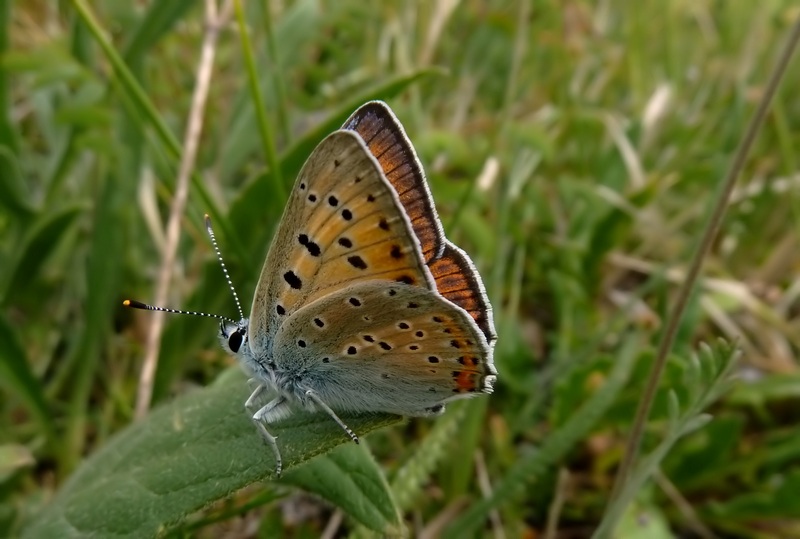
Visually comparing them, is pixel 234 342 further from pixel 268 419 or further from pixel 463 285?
pixel 463 285

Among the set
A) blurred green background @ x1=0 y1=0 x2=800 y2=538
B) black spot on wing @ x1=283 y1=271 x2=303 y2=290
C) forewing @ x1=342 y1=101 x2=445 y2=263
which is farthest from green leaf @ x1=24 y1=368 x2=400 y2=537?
forewing @ x1=342 y1=101 x2=445 y2=263

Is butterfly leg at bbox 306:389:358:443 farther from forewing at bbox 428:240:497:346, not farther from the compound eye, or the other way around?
forewing at bbox 428:240:497:346

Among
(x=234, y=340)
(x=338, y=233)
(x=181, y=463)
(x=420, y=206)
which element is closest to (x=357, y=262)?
(x=338, y=233)

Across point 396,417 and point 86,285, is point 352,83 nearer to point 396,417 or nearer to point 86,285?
point 86,285

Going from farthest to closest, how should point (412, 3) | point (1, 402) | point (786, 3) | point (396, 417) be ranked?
point (786, 3), point (412, 3), point (1, 402), point (396, 417)

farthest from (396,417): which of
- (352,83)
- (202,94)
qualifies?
(352,83)

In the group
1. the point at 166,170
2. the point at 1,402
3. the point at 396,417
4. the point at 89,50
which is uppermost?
the point at 89,50

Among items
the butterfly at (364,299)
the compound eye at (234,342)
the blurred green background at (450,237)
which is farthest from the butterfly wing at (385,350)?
the blurred green background at (450,237)

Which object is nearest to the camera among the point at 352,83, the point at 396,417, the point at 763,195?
the point at 396,417
